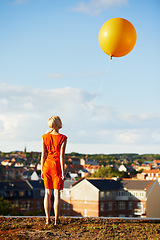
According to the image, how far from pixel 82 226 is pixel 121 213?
52.2m

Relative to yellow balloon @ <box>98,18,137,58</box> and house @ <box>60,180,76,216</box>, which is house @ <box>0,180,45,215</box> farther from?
yellow balloon @ <box>98,18,137,58</box>

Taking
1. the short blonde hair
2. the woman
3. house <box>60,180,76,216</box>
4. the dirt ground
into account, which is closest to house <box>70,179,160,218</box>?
house <box>60,180,76,216</box>

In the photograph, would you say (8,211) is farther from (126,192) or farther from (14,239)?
(14,239)

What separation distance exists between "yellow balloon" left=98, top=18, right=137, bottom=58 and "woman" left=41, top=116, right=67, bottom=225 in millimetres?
2900

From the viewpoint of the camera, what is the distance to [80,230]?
25.5 ft

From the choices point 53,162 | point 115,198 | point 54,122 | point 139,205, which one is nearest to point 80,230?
point 53,162

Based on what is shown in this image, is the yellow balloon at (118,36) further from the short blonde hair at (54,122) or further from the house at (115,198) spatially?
the house at (115,198)

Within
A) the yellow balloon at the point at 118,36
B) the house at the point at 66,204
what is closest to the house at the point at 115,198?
the house at the point at 66,204

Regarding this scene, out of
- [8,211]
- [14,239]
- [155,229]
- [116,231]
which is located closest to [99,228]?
[116,231]

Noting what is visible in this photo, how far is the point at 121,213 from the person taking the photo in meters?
58.6

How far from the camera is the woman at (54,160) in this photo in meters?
8.30

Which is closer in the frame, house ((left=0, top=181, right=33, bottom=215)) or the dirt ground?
the dirt ground

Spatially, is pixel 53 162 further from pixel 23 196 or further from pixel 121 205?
pixel 23 196

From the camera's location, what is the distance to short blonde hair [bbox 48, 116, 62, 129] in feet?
27.6
